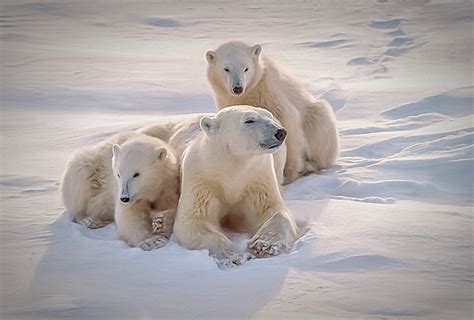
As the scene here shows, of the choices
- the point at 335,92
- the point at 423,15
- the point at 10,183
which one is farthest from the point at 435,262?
the point at 423,15

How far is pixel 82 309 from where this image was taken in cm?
338

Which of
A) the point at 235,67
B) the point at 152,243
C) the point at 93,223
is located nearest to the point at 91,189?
the point at 93,223

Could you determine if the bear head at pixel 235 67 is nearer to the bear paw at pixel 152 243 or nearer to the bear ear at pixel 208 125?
the bear ear at pixel 208 125

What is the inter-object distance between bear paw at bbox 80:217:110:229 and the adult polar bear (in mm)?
1259

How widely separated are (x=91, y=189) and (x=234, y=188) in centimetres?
108

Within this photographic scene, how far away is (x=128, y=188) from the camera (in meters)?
4.08

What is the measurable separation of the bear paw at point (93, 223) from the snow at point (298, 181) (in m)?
0.09

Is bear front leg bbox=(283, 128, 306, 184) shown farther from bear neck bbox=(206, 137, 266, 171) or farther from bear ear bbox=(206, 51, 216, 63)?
bear neck bbox=(206, 137, 266, 171)

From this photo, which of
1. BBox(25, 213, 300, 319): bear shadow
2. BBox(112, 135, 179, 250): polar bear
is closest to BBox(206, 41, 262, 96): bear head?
BBox(112, 135, 179, 250): polar bear

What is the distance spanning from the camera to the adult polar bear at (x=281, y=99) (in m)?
5.23

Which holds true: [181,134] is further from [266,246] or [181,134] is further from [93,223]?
[266,246]

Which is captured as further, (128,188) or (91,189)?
(91,189)

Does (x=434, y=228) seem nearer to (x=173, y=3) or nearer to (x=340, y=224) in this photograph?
(x=340, y=224)

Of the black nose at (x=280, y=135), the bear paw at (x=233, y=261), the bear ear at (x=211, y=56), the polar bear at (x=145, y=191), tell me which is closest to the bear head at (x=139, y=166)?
the polar bear at (x=145, y=191)
